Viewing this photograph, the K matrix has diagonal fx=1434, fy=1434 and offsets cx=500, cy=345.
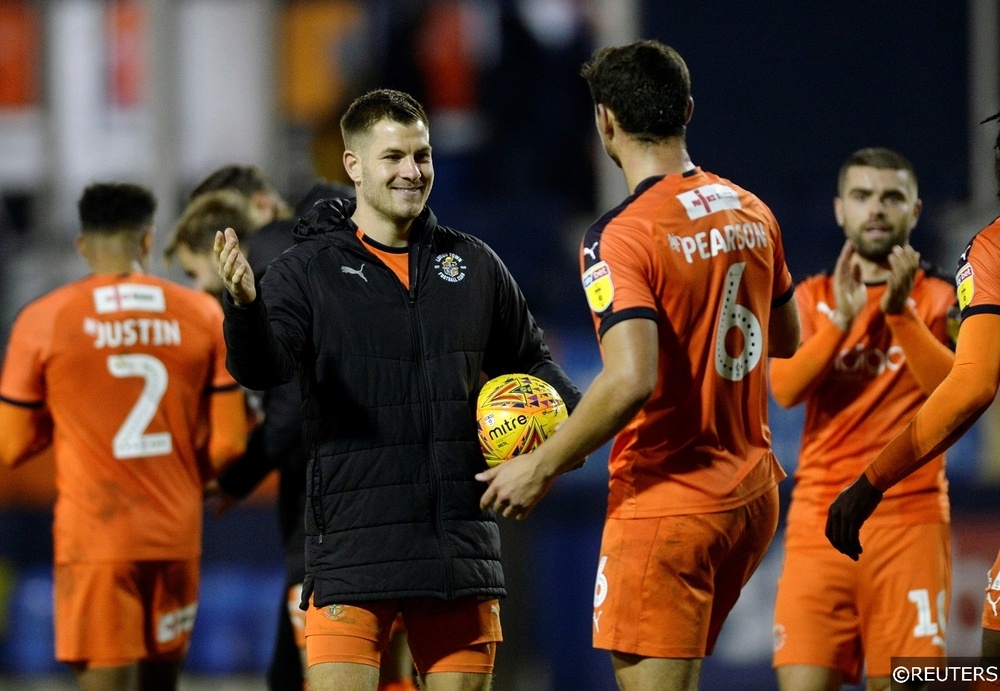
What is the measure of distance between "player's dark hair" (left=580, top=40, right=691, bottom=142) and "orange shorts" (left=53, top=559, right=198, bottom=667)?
2.97 metres

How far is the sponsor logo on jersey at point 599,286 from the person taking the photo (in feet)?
13.7

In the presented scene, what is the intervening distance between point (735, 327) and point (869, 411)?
1429 mm

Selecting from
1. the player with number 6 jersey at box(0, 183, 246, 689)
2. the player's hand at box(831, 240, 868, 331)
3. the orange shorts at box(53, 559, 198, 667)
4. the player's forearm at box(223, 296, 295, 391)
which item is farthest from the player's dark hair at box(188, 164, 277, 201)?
the player's hand at box(831, 240, 868, 331)

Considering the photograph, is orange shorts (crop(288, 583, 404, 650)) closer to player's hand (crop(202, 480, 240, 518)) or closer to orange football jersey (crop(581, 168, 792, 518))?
player's hand (crop(202, 480, 240, 518))

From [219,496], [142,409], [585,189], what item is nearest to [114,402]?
[142,409]

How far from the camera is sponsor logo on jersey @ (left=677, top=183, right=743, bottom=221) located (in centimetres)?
435

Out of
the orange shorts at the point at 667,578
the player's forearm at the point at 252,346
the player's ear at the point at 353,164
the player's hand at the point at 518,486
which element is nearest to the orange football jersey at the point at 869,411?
the orange shorts at the point at 667,578

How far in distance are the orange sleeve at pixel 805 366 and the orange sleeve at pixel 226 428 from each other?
7.54ft

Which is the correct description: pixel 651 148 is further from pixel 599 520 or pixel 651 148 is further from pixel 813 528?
pixel 599 520

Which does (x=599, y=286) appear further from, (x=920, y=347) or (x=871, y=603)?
(x=871, y=603)

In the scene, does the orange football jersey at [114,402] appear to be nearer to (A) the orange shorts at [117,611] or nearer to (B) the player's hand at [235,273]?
(A) the orange shorts at [117,611]

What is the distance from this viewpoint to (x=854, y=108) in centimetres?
995

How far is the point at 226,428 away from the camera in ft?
20.5

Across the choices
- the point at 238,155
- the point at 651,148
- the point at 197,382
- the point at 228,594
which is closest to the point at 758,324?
the point at 651,148
